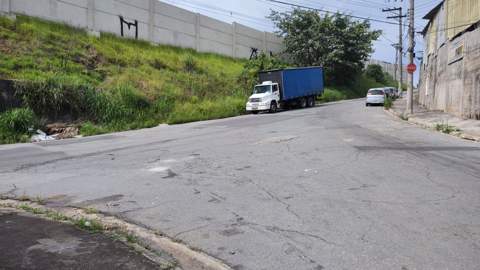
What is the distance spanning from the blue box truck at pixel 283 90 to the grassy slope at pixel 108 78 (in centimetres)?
177

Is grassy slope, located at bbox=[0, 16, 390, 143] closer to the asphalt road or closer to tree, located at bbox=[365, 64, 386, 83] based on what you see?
the asphalt road

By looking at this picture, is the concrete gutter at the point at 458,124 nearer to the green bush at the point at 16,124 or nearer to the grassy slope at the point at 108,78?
the grassy slope at the point at 108,78

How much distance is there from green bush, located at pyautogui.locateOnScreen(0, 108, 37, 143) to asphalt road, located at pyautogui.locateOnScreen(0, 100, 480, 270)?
6156mm

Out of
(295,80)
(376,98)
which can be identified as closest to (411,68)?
(295,80)

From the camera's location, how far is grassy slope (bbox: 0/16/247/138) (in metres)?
25.3

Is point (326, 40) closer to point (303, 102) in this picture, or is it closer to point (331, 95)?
point (331, 95)

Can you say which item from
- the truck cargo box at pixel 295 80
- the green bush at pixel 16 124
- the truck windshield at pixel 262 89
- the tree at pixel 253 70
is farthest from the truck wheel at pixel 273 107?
the green bush at pixel 16 124

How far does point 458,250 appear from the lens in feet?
17.4

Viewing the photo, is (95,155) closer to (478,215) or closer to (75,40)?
(478,215)

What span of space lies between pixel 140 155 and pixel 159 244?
8.24m

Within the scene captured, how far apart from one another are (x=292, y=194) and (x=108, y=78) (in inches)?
961

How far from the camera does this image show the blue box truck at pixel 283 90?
3419cm

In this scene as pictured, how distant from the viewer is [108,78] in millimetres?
30328

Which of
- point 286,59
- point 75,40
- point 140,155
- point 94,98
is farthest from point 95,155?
point 286,59
